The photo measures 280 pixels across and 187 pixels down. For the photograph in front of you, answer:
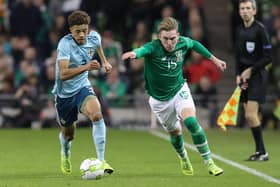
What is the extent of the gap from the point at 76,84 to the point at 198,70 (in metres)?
10.5

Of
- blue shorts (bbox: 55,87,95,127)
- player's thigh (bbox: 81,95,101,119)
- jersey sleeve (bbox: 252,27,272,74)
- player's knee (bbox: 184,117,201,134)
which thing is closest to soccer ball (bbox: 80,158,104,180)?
player's thigh (bbox: 81,95,101,119)

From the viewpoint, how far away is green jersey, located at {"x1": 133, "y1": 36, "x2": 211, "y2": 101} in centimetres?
1285

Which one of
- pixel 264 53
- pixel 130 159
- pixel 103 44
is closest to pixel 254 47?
pixel 264 53

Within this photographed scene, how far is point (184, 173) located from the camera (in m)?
13.1

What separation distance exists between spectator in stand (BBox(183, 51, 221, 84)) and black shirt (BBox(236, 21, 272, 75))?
769cm

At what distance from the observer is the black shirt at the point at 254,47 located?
15.1 metres

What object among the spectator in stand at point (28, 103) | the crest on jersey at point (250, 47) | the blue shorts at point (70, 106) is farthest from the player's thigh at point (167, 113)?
the spectator in stand at point (28, 103)

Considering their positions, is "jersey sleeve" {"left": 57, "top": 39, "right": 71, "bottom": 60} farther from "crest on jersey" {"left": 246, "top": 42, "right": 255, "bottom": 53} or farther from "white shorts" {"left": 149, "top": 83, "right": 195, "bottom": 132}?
"crest on jersey" {"left": 246, "top": 42, "right": 255, "bottom": 53}

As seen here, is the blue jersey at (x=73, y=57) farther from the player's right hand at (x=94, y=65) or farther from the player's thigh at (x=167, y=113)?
the player's thigh at (x=167, y=113)

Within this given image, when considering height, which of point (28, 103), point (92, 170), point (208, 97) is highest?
point (92, 170)

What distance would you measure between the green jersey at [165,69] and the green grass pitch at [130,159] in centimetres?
107

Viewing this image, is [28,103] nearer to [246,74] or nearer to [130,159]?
[130,159]

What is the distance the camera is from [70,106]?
42.7 ft

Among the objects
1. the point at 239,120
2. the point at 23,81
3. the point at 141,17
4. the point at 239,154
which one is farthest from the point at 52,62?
the point at 239,154
